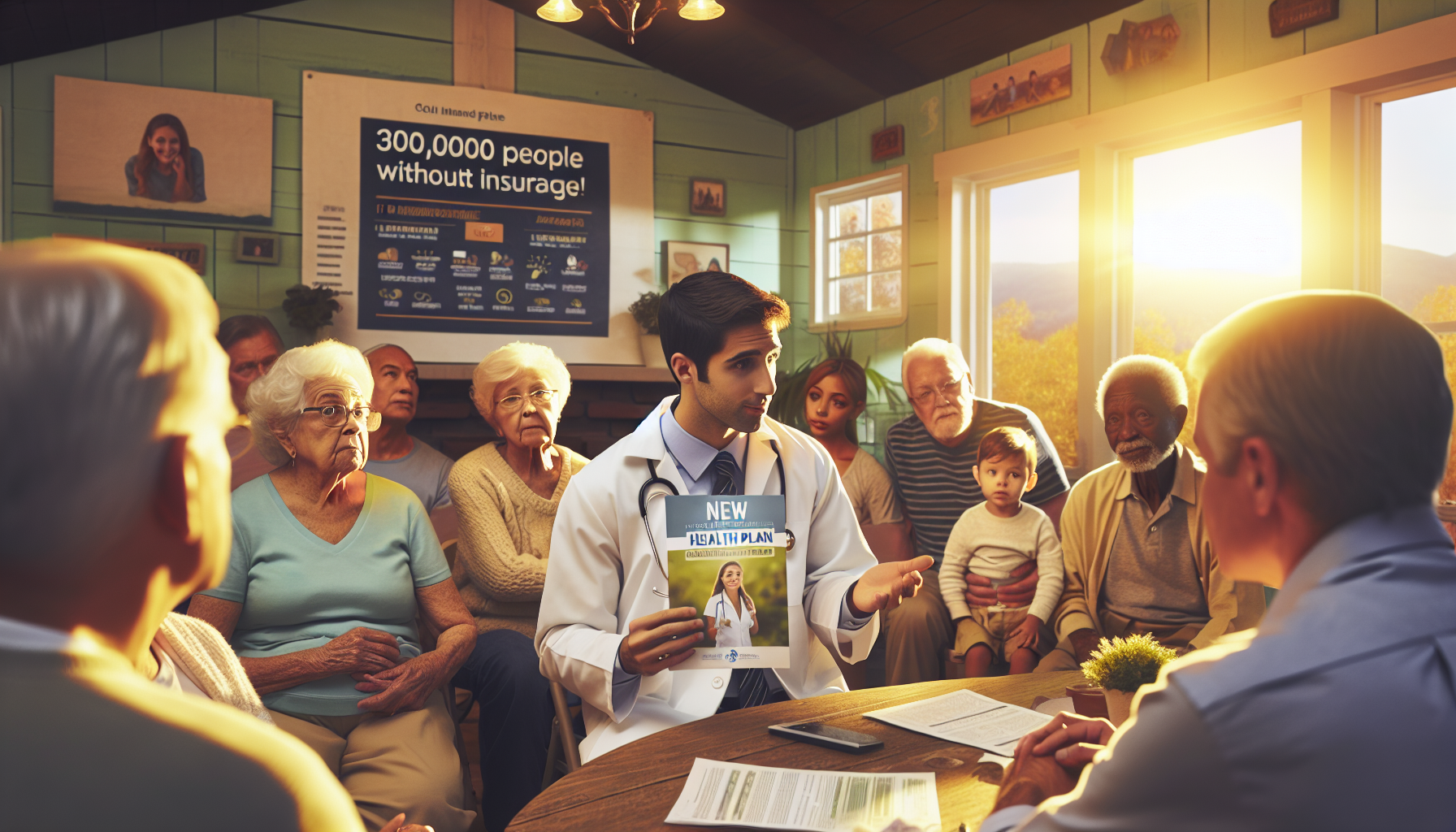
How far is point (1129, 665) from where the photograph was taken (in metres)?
1.37

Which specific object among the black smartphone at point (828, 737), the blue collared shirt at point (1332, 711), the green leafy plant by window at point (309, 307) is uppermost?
the green leafy plant by window at point (309, 307)

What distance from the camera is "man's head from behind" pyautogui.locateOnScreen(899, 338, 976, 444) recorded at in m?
3.46

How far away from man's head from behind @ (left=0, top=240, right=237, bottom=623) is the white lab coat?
3.75 feet

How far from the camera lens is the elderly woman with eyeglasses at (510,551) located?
7.98 feet

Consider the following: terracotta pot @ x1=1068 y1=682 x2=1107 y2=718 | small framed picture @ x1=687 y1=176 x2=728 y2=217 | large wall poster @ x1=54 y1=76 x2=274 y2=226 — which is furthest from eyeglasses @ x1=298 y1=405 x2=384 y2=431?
small framed picture @ x1=687 y1=176 x2=728 y2=217

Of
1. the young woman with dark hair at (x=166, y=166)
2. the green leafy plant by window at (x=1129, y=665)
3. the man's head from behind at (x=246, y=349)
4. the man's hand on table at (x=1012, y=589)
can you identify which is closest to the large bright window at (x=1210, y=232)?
the man's hand on table at (x=1012, y=589)

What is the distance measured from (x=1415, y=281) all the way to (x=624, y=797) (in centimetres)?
308

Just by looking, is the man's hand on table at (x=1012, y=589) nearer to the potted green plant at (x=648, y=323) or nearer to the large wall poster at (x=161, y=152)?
the potted green plant at (x=648, y=323)

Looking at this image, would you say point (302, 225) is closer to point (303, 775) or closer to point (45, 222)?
point (45, 222)

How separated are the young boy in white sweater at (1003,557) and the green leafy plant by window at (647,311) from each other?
236 centimetres

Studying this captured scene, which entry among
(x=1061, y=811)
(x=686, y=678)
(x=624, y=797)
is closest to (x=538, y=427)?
(x=686, y=678)

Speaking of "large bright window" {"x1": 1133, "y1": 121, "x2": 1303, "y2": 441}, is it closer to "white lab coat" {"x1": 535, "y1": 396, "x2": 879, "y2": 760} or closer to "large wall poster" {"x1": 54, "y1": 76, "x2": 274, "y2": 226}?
"white lab coat" {"x1": 535, "y1": 396, "x2": 879, "y2": 760}

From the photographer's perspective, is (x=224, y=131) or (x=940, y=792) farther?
(x=224, y=131)

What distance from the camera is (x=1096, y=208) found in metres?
3.97
